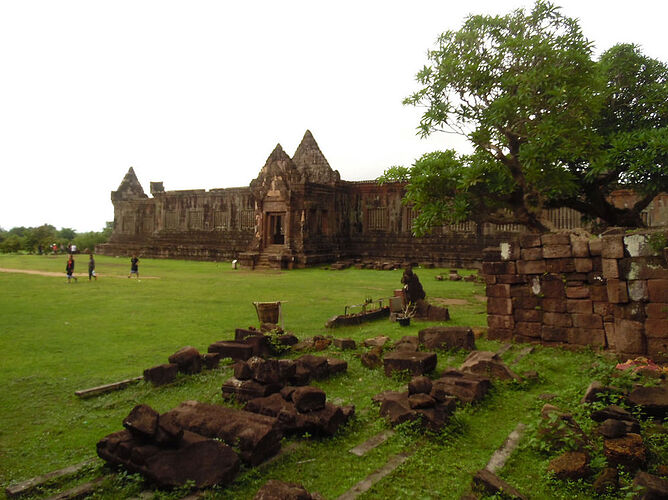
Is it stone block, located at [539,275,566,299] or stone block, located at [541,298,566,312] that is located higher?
stone block, located at [539,275,566,299]

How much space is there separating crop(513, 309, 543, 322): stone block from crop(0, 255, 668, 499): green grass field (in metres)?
0.63

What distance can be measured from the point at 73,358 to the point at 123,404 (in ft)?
7.32

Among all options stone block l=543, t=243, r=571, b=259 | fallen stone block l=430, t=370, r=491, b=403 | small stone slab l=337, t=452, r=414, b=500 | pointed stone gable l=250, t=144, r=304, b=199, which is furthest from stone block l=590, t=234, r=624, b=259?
pointed stone gable l=250, t=144, r=304, b=199

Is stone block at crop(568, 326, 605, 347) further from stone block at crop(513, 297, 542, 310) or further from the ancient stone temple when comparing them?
the ancient stone temple

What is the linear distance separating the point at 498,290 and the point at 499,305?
0.94 feet

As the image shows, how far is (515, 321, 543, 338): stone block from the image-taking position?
8.02 metres

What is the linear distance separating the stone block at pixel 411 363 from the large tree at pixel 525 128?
19.5ft

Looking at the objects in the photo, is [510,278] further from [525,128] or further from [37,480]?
[37,480]

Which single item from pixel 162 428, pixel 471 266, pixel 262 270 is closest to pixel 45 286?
pixel 262 270

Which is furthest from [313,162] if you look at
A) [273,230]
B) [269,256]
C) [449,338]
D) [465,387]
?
[465,387]

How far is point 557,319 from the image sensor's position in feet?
25.6

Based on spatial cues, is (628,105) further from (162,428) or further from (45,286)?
(45,286)

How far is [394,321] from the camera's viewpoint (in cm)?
1002

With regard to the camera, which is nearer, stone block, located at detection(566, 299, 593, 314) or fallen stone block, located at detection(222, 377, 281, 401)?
fallen stone block, located at detection(222, 377, 281, 401)
